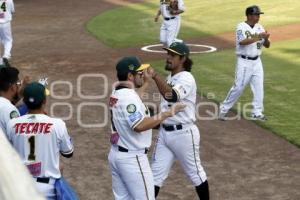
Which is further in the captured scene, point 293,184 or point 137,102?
point 293,184

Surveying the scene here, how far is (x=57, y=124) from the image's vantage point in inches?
175

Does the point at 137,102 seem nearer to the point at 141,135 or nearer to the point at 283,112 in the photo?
the point at 141,135

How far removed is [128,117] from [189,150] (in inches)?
49.6

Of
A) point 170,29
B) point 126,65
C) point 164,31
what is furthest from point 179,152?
point 164,31

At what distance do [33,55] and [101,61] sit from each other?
2349 mm

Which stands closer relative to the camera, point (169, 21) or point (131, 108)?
point (131, 108)

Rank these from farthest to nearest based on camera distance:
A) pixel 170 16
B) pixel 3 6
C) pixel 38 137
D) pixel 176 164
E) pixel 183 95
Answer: pixel 170 16 → pixel 3 6 → pixel 176 164 → pixel 183 95 → pixel 38 137

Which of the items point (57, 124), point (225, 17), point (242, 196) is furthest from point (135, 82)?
point (225, 17)

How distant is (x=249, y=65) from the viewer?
934 cm

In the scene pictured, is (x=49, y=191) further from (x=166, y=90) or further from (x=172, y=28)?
(x=172, y=28)

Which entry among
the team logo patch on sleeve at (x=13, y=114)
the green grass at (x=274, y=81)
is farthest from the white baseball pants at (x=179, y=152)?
the green grass at (x=274, y=81)

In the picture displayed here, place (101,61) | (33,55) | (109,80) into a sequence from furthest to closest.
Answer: (33,55) → (101,61) → (109,80)

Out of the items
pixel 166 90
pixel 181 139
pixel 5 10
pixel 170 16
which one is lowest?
pixel 181 139

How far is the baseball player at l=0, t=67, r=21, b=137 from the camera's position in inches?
190
